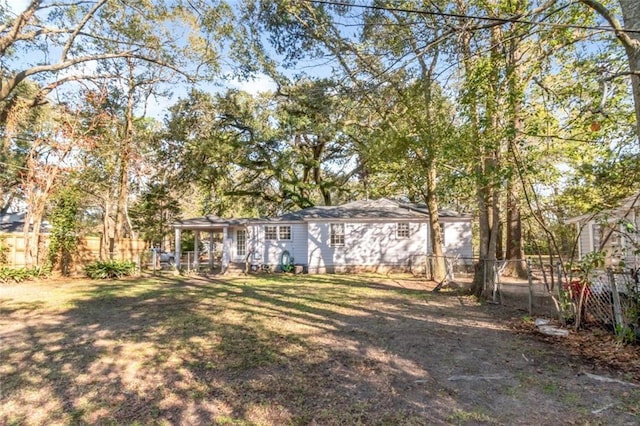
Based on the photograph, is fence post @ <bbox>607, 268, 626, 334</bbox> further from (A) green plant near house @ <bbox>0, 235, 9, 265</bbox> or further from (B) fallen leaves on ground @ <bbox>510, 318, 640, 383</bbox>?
(A) green plant near house @ <bbox>0, 235, 9, 265</bbox>

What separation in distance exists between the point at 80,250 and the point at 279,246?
8.74m

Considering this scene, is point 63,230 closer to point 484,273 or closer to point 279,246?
point 279,246

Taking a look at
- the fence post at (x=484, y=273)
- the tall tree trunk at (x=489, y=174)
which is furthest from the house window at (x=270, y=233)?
the fence post at (x=484, y=273)

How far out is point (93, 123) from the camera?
14.9 metres

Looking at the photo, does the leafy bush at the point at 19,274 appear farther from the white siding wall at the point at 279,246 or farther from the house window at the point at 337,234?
the house window at the point at 337,234

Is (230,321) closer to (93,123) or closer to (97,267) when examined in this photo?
Answer: (97,267)

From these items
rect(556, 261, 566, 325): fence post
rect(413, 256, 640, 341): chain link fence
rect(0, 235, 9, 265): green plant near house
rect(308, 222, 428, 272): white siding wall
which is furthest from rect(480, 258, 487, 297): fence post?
rect(0, 235, 9, 265): green plant near house

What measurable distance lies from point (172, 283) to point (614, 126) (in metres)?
13.5

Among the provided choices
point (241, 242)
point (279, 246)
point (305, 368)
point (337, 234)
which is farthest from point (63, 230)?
point (305, 368)

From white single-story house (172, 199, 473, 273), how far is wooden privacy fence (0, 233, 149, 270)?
2374 millimetres

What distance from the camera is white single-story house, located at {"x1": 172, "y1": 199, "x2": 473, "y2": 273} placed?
17.5 m

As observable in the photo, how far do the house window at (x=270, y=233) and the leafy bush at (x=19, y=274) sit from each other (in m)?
8.96

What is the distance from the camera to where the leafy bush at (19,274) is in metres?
12.9

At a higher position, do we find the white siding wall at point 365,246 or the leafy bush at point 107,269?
the white siding wall at point 365,246
